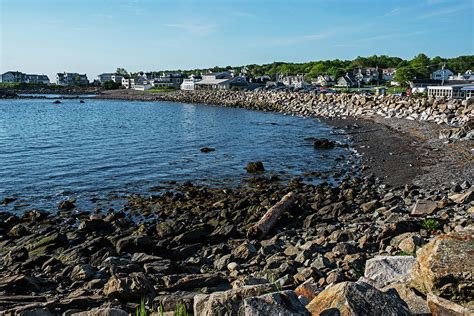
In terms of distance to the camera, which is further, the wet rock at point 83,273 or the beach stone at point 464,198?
the beach stone at point 464,198

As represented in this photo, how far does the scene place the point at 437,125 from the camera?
36.6 m

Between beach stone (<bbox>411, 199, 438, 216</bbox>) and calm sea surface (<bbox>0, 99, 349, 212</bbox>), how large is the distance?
10.3 m

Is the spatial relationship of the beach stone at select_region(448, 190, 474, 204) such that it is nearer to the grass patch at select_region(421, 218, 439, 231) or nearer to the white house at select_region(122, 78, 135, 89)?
the grass patch at select_region(421, 218, 439, 231)

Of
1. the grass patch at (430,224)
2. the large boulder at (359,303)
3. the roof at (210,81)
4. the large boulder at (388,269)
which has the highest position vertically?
→ the roof at (210,81)

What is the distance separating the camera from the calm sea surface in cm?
2141

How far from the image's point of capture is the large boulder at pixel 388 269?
21.7 ft

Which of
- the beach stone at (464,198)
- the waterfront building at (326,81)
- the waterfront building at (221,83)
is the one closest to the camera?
the beach stone at (464,198)

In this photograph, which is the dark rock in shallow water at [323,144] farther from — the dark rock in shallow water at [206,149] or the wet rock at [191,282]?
the wet rock at [191,282]

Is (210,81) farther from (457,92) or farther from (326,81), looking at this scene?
(457,92)

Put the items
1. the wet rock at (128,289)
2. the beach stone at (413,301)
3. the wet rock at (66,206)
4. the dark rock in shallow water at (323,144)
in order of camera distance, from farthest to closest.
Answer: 1. the dark rock in shallow water at (323,144)
2. the wet rock at (66,206)
3. the wet rock at (128,289)
4. the beach stone at (413,301)

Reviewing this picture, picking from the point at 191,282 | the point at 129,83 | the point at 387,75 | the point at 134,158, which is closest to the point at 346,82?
the point at 387,75

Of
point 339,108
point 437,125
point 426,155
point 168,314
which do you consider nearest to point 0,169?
point 168,314

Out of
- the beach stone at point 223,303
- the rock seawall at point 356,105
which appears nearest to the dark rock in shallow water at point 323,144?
the rock seawall at point 356,105

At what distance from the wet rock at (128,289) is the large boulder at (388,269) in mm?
4137
